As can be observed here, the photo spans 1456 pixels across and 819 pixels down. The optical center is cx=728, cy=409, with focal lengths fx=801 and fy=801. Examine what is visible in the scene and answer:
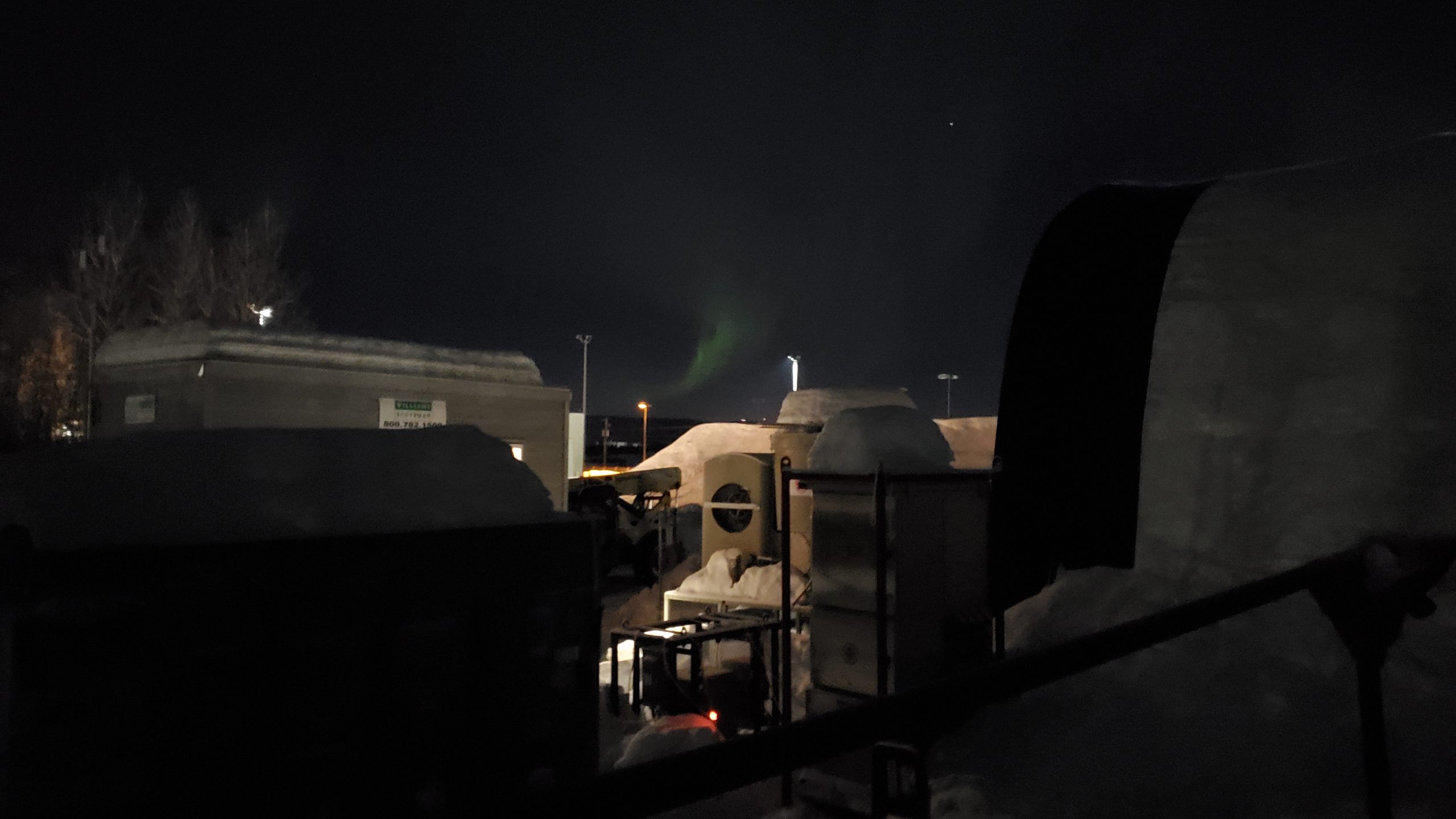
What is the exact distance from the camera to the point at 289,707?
2.68 metres

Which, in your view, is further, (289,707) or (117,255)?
(117,255)

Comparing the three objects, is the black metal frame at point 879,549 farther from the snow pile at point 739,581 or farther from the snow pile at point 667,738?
the snow pile at point 739,581

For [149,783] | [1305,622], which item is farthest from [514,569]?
[1305,622]

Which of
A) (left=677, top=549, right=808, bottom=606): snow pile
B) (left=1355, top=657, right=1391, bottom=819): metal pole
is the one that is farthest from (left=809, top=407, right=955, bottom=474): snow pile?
(left=677, top=549, right=808, bottom=606): snow pile

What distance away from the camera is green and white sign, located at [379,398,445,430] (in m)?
9.60

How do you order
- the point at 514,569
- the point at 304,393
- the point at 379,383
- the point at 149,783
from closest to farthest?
the point at 149,783
the point at 514,569
the point at 304,393
the point at 379,383

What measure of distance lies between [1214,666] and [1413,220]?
14.0 feet

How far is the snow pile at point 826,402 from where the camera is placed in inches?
956

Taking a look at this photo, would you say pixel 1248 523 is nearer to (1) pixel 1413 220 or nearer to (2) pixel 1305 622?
(2) pixel 1305 622

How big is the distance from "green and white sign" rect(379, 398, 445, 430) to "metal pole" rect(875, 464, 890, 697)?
5.38m

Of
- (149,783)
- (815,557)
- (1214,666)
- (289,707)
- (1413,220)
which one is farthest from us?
(815,557)

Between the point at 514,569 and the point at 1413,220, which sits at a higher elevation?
the point at 1413,220

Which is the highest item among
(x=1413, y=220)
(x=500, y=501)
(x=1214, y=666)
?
(x=1413, y=220)

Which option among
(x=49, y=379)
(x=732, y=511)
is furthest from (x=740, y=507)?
(x=49, y=379)
